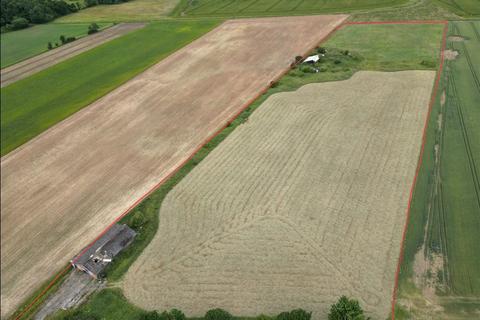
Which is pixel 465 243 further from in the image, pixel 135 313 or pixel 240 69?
pixel 240 69

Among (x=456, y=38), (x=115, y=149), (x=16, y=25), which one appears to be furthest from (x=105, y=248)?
(x=456, y=38)

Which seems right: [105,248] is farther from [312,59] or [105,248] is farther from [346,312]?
[312,59]

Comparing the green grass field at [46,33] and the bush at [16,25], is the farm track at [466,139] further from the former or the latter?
the green grass field at [46,33]

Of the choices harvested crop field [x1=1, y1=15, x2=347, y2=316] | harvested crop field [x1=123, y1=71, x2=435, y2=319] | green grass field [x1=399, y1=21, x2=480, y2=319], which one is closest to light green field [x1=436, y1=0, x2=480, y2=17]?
harvested crop field [x1=1, y1=15, x2=347, y2=316]

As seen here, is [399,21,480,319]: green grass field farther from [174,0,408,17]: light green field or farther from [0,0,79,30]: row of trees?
[174,0,408,17]: light green field

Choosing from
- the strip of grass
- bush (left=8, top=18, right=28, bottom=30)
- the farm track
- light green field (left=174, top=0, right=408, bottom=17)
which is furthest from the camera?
light green field (left=174, top=0, right=408, bottom=17)
